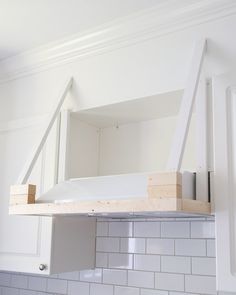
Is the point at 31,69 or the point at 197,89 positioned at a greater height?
the point at 31,69

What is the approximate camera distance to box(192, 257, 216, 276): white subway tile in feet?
6.37

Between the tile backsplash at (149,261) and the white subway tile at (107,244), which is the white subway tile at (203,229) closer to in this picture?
the tile backsplash at (149,261)

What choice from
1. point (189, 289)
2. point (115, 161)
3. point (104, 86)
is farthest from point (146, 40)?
point (189, 289)

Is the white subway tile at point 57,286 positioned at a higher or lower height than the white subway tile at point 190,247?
lower

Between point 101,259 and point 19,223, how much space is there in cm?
49

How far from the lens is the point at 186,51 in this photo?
6.04ft

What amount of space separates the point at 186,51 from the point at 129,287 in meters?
1.22

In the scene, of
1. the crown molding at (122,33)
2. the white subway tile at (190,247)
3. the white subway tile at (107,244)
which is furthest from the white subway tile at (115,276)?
the crown molding at (122,33)

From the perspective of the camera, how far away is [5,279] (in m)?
2.77

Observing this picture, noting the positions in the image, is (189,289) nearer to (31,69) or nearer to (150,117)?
(150,117)

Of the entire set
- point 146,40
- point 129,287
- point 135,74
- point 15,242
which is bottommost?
point 129,287

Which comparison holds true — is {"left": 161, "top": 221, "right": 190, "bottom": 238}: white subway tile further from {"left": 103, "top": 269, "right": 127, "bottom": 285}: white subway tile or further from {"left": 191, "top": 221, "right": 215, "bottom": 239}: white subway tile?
{"left": 103, "top": 269, "right": 127, "bottom": 285}: white subway tile

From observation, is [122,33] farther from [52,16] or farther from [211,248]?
[211,248]

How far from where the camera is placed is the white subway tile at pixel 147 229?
2148 millimetres
